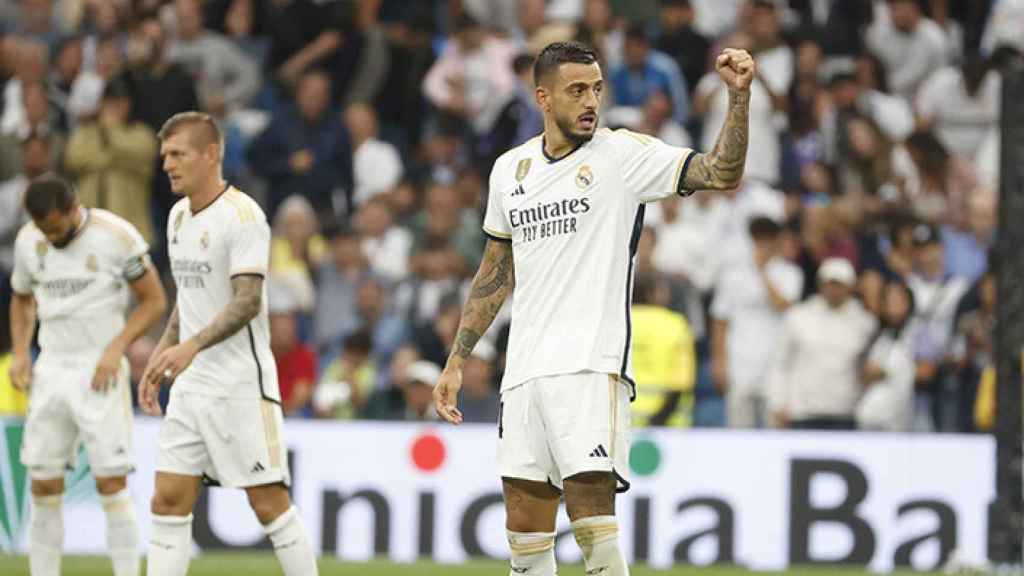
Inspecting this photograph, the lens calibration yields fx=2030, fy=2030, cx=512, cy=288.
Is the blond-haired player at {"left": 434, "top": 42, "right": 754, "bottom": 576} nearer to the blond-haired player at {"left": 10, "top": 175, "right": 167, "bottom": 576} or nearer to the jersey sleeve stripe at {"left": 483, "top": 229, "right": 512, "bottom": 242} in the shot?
the jersey sleeve stripe at {"left": 483, "top": 229, "right": 512, "bottom": 242}

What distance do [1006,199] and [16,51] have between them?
1137 centimetres

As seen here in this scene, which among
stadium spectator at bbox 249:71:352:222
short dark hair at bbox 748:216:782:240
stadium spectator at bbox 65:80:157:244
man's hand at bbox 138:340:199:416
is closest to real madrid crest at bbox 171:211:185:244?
man's hand at bbox 138:340:199:416

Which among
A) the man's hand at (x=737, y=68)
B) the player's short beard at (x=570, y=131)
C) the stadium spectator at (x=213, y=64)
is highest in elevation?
the stadium spectator at (x=213, y=64)

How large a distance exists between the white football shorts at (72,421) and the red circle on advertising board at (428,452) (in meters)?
3.77

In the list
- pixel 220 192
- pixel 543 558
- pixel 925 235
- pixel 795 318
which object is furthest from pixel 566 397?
pixel 925 235

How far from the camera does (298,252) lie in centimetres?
1759

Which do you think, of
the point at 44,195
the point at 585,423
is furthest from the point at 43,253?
the point at 585,423

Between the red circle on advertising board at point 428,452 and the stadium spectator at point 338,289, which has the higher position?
the stadium spectator at point 338,289

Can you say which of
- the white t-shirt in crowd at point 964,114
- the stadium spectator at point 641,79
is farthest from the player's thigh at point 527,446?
the white t-shirt in crowd at point 964,114

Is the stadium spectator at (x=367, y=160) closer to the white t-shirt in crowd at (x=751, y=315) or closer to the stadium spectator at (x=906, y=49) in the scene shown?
the white t-shirt in crowd at (x=751, y=315)

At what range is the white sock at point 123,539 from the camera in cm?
1159

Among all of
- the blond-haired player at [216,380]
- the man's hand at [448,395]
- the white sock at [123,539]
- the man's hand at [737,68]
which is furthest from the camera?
the white sock at [123,539]

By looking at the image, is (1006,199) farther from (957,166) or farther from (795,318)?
(957,166)

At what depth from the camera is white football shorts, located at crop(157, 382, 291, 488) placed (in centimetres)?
1003
